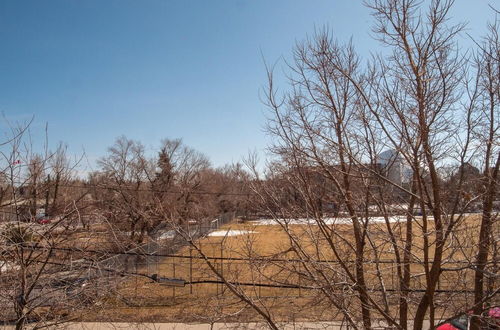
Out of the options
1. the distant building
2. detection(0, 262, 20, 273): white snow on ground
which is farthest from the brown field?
detection(0, 262, 20, 273): white snow on ground

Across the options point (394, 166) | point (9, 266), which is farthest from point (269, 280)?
point (9, 266)

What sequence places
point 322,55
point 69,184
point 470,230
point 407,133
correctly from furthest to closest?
point 69,184 → point 322,55 → point 470,230 → point 407,133

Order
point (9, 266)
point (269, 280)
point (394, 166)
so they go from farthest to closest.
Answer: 1. point (394, 166)
2. point (9, 266)
3. point (269, 280)

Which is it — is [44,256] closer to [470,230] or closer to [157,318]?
[470,230]

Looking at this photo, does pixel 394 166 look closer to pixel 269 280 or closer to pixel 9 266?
pixel 269 280

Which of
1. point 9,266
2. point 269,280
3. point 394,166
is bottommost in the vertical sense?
point 269,280

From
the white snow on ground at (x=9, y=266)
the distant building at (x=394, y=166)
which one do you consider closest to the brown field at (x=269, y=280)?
the distant building at (x=394, y=166)

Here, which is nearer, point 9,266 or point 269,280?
point 269,280

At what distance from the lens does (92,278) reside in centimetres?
542

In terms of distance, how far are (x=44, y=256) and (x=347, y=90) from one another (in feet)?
15.4

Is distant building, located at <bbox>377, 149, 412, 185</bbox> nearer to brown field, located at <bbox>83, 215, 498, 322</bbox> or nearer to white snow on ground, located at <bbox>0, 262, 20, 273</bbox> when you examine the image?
brown field, located at <bbox>83, 215, 498, 322</bbox>

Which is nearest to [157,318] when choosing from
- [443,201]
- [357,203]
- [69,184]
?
[69,184]

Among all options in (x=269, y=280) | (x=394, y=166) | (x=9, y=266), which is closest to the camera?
(x=269, y=280)

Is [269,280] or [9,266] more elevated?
[9,266]
